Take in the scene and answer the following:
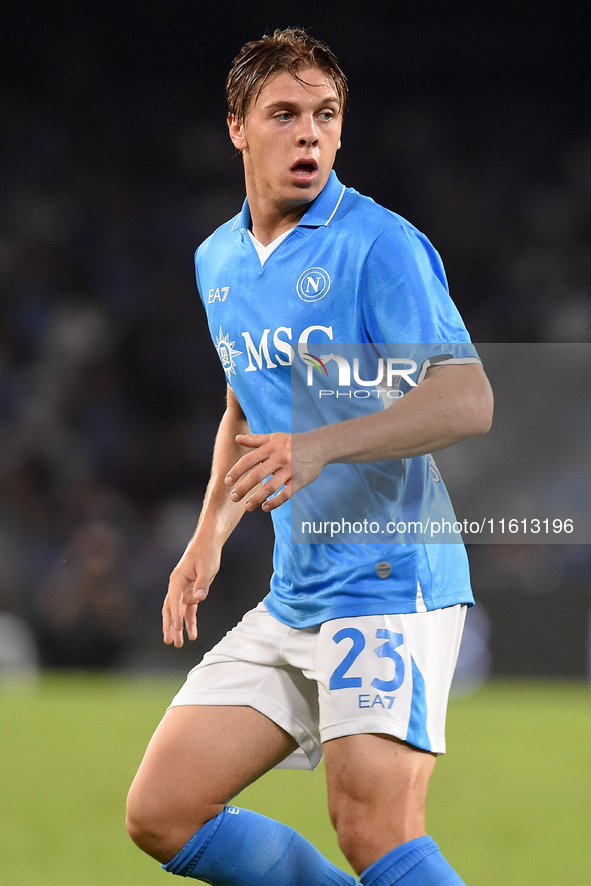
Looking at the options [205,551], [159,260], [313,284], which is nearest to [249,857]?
[205,551]

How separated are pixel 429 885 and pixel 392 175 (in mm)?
8015

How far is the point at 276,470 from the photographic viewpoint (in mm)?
1732

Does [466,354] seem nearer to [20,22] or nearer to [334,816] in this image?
[334,816]

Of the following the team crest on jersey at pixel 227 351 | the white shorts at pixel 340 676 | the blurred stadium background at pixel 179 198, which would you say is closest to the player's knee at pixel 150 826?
the white shorts at pixel 340 676

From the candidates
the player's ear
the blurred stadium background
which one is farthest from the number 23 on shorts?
the blurred stadium background

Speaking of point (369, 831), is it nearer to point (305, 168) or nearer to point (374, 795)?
point (374, 795)

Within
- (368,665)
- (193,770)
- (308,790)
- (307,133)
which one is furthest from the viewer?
(308,790)

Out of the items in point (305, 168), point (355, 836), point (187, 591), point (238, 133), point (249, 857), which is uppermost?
point (238, 133)

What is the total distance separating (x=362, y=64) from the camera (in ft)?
30.2

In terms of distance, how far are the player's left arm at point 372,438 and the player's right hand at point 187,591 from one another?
2.09ft

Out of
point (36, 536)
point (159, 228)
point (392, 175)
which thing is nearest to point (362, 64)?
point (392, 175)

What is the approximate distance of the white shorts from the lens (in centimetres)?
189

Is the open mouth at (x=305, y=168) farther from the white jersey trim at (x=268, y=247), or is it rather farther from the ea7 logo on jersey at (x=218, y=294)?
the ea7 logo on jersey at (x=218, y=294)

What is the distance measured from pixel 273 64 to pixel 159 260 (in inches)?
279
